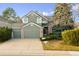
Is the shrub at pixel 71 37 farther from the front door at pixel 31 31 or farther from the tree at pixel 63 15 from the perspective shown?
the front door at pixel 31 31

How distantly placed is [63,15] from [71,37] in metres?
0.50

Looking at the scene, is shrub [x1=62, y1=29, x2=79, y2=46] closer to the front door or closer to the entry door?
the front door

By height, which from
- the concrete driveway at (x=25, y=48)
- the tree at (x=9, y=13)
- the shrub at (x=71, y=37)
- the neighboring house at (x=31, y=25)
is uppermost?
A: the tree at (x=9, y=13)

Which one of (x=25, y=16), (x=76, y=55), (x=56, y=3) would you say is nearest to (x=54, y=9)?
(x=56, y=3)

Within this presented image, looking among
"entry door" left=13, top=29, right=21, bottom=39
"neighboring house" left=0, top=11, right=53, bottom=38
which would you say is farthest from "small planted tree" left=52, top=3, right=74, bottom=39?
"entry door" left=13, top=29, right=21, bottom=39

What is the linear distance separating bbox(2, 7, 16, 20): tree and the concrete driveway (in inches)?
20.9

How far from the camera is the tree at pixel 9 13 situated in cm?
666

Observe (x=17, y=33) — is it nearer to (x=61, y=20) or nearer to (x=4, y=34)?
(x=4, y=34)

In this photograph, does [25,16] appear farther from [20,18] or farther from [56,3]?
[56,3]

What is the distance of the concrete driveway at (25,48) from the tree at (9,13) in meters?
0.53

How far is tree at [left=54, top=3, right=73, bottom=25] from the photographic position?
21.8ft

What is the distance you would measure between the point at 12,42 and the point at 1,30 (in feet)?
1.15

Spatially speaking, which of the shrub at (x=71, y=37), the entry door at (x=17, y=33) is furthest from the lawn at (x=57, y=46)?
the entry door at (x=17, y=33)

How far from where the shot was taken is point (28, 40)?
671cm
